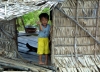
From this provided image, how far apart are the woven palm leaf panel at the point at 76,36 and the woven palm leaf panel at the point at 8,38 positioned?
116 cm

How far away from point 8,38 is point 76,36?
73.0 inches

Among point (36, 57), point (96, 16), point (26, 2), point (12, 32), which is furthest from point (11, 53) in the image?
point (96, 16)

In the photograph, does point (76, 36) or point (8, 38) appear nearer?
point (76, 36)

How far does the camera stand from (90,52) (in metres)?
6.67

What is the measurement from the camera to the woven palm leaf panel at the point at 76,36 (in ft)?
20.8

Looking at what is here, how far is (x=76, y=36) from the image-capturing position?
255 inches

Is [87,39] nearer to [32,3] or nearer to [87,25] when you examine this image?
[87,25]

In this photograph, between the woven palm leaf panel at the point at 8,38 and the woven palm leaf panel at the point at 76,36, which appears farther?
the woven palm leaf panel at the point at 8,38

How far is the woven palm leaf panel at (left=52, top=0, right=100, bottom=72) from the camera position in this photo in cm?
634

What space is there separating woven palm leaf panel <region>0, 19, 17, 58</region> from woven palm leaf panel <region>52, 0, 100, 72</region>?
3.81ft

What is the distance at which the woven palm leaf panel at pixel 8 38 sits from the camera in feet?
21.9

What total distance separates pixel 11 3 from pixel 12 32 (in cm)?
102

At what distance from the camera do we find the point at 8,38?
6.73 metres

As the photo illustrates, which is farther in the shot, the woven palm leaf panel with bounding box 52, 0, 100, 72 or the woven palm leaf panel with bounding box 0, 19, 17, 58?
the woven palm leaf panel with bounding box 0, 19, 17, 58
